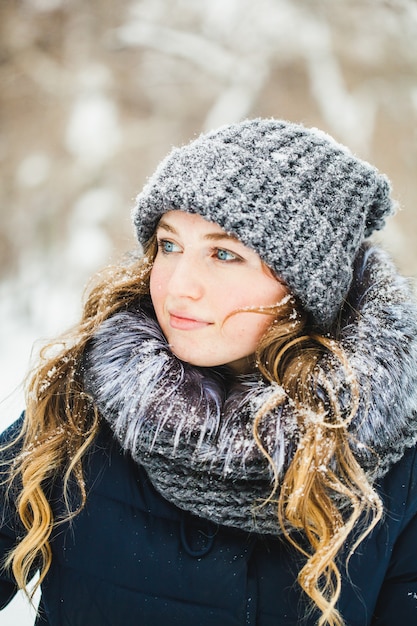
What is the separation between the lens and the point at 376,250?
1492mm

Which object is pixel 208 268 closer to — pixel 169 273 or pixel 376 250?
pixel 169 273

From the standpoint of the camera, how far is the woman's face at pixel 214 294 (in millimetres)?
1223

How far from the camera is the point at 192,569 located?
1.20m

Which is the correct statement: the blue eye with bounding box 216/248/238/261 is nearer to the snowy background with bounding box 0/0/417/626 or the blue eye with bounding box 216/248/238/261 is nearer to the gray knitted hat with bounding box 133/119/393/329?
the gray knitted hat with bounding box 133/119/393/329

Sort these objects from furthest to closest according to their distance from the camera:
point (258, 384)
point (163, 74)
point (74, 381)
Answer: point (163, 74)
point (74, 381)
point (258, 384)

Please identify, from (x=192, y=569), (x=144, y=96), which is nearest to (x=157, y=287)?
(x=192, y=569)

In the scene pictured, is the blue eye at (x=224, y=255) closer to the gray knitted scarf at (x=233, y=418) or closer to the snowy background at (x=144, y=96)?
the gray knitted scarf at (x=233, y=418)

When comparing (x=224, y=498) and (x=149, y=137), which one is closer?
(x=224, y=498)

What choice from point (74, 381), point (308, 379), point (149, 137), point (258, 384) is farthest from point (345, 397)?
point (149, 137)

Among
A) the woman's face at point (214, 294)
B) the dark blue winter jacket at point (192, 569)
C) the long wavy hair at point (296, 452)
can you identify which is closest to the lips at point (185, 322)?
the woman's face at point (214, 294)

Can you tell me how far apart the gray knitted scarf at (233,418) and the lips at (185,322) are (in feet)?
0.32

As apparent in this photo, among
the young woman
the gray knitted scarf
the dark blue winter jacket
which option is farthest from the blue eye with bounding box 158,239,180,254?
the dark blue winter jacket

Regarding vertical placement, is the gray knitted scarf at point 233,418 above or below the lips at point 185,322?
below

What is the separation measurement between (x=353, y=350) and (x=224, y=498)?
44 cm
